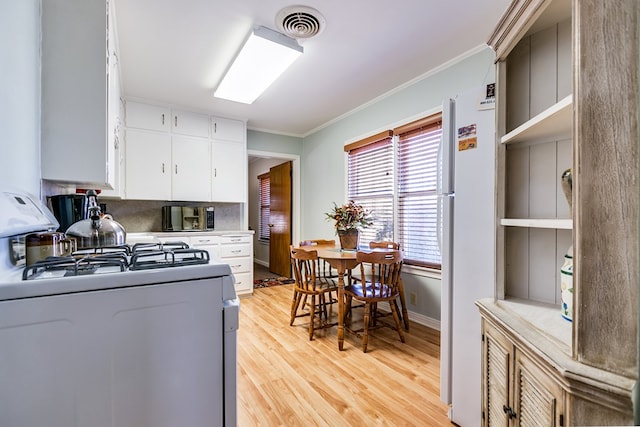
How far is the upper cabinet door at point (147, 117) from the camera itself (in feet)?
11.6

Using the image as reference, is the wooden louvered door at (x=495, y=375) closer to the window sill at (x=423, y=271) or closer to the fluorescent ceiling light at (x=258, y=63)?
the window sill at (x=423, y=271)

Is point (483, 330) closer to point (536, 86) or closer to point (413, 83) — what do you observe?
point (536, 86)

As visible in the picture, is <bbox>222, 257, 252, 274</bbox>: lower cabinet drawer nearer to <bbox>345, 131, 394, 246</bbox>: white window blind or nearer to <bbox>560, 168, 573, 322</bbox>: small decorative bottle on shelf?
<bbox>345, 131, 394, 246</bbox>: white window blind

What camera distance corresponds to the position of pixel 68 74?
1286 millimetres

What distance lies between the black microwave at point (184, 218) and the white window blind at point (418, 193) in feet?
8.76

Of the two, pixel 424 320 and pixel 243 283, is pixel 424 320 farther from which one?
pixel 243 283

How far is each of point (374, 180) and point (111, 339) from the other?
3243 millimetres

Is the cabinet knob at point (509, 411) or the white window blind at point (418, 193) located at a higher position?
the white window blind at point (418, 193)

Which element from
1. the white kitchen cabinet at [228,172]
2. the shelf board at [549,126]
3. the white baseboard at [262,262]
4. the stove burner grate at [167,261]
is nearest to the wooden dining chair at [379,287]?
the shelf board at [549,126]

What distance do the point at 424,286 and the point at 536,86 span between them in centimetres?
223

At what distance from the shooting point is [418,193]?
3057 millimetres

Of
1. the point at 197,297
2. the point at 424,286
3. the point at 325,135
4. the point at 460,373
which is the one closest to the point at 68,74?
the point at 197,297

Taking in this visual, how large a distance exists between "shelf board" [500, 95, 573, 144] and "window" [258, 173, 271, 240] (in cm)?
566

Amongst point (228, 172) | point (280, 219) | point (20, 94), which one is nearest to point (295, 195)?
point (280, 219)
